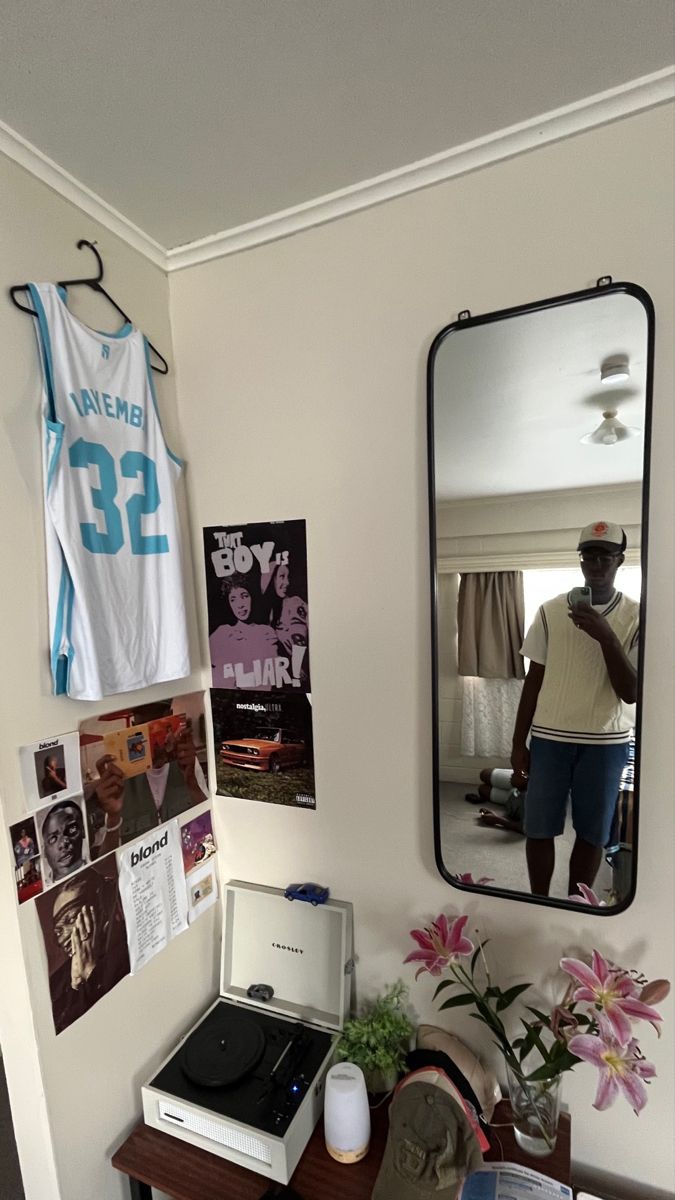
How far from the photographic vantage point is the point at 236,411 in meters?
1.21

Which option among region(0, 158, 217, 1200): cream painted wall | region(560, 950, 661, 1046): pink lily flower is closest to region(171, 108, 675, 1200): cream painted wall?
region(560, 950, 661, 1046): pink lily flower

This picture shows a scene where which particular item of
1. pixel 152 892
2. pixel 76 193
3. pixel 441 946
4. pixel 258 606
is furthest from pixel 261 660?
pixel 76 193

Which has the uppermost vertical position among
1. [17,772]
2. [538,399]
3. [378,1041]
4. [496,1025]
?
[538,399]

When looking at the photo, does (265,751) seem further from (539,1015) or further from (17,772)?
(539,1015)

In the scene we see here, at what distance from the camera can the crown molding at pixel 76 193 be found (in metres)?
0.90

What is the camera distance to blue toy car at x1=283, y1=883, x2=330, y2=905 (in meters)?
1.19

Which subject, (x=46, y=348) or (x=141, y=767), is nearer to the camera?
(x=46, y=348)

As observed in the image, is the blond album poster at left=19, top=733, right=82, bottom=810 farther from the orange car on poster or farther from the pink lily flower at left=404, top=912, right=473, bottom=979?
the pink lily flower at left=404, top=912, right=473, bottom=979

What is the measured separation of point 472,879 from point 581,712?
404 millimetres

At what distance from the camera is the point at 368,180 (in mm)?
1035

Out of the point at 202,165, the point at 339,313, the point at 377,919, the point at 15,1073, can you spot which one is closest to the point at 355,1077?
the point at 377,919

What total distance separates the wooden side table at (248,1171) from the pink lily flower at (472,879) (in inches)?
17.4

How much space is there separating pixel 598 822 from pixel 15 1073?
1.12m

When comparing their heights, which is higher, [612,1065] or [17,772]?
[17,772]
